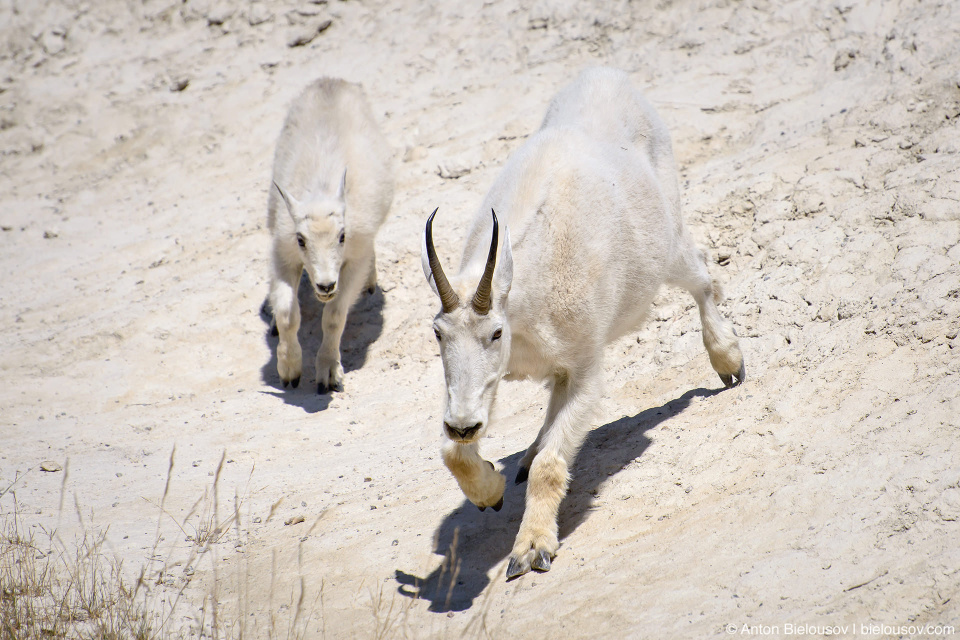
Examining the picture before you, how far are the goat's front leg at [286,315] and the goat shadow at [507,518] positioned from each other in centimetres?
266

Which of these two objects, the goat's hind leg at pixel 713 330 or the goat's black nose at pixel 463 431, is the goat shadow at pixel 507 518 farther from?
the goat's black nose at pixel 463 431

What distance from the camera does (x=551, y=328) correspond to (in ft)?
14.3

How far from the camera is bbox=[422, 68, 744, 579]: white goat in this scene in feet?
12.6

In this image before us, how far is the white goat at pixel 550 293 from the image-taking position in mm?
3854

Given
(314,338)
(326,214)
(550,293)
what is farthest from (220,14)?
(550,293)

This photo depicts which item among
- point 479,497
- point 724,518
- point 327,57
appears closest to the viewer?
point 724,518

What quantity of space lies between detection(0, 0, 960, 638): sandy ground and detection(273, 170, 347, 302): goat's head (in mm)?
1111

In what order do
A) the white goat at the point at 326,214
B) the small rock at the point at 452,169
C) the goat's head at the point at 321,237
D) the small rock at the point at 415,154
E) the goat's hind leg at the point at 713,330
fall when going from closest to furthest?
the goat's hind leg at the point at 713,330
the goat's head at the point at 321,237
the white goat at the point at 326,214
the small rock at the point at 452,169
the small rock at the point at 415,154

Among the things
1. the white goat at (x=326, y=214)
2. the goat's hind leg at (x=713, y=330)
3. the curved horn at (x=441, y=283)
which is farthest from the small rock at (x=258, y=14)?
the curved horn at (x=441, y=283)

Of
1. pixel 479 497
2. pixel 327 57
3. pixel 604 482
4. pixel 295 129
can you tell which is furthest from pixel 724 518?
pixel 327 57

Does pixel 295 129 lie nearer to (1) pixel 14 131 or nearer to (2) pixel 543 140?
(2) pixel 543 140

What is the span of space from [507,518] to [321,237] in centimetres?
322

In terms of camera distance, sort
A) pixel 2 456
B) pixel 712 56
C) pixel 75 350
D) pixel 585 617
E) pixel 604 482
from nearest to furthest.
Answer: pixel 585 617 < pixel 604 482 < pixel 2 456 < pixel 75 350 < pixel 712 56

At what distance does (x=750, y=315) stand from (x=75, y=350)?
6.17 metres
